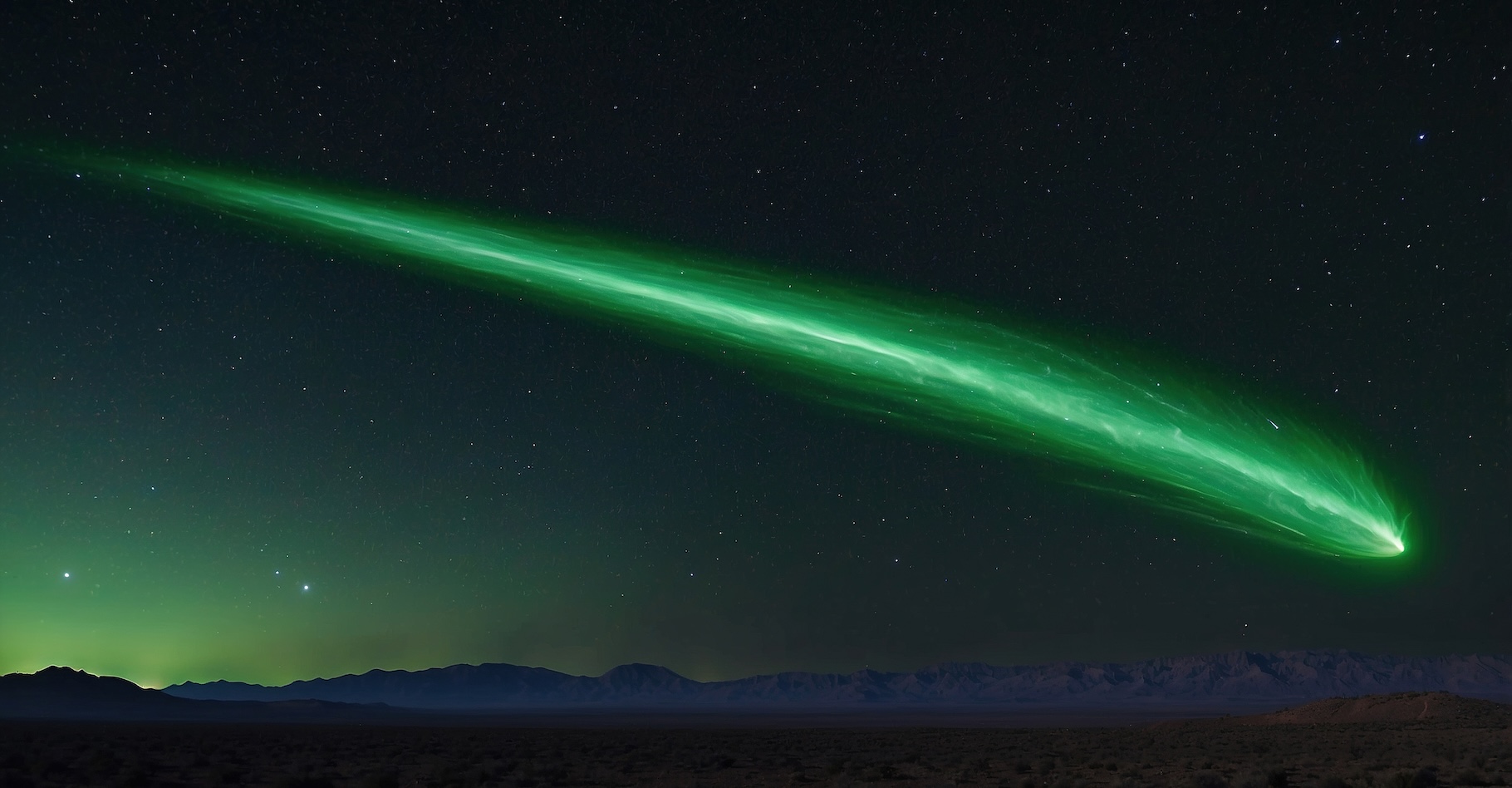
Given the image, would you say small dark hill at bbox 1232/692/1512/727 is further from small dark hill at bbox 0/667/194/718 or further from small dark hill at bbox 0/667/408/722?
small dark hill at bbox 0/667/194/718

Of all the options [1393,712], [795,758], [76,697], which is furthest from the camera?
[76,697]

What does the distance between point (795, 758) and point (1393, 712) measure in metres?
50.2

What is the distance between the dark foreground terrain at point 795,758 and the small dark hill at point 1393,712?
256cm

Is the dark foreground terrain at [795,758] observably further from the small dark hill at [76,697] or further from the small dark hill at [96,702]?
the small dark hill at [76,697]

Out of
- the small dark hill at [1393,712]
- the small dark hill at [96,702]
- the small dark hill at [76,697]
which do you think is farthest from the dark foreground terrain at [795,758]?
the small dark hill at [76,697]

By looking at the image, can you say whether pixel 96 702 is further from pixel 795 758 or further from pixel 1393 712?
pixel 1393 712

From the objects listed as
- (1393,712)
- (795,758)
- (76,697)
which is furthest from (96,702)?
(1393,712)

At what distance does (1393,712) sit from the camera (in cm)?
6962

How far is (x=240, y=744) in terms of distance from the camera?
46781mm

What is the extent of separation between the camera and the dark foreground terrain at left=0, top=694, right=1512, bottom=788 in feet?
96.4

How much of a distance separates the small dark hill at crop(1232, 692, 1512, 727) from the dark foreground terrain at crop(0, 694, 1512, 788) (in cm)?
256

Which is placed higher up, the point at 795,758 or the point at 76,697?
the point at 795,758

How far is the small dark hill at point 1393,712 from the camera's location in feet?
213

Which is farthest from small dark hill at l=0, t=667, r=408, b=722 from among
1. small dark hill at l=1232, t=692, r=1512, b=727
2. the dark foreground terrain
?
small dark hill at l=1232, t=692, r=1512, b=727
